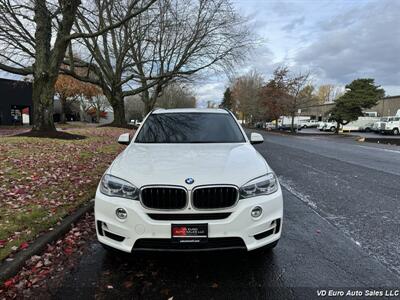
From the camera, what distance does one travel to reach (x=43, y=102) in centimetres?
1368

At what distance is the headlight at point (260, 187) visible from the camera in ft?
10.3

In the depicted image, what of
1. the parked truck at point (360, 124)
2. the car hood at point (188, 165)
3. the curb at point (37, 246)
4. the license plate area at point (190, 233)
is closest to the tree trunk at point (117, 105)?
the curb at point (37, 246)

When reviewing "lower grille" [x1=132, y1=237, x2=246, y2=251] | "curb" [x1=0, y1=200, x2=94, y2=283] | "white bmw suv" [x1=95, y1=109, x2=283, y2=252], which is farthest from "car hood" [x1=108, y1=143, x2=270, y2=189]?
"curb" [x1=0, y1=200, x2=94, y2=283]

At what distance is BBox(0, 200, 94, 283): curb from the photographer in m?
3.21

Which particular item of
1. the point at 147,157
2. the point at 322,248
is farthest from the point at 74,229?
the point at 322,248

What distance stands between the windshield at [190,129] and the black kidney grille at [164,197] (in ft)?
5.38

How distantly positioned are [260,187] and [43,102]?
1292cm

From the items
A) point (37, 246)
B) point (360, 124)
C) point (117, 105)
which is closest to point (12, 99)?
point (117, 105)

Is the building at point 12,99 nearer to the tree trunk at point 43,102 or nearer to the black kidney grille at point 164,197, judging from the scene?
the tree trunk at point 43,102

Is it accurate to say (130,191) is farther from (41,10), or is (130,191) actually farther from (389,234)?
(41,10)

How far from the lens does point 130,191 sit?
3166 mm

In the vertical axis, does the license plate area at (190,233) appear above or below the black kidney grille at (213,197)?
below

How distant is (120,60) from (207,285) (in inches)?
988

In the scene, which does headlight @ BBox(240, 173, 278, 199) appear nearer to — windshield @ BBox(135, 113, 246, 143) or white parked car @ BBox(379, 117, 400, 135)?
windshield @ BBox(135, 113, 246, 143)
